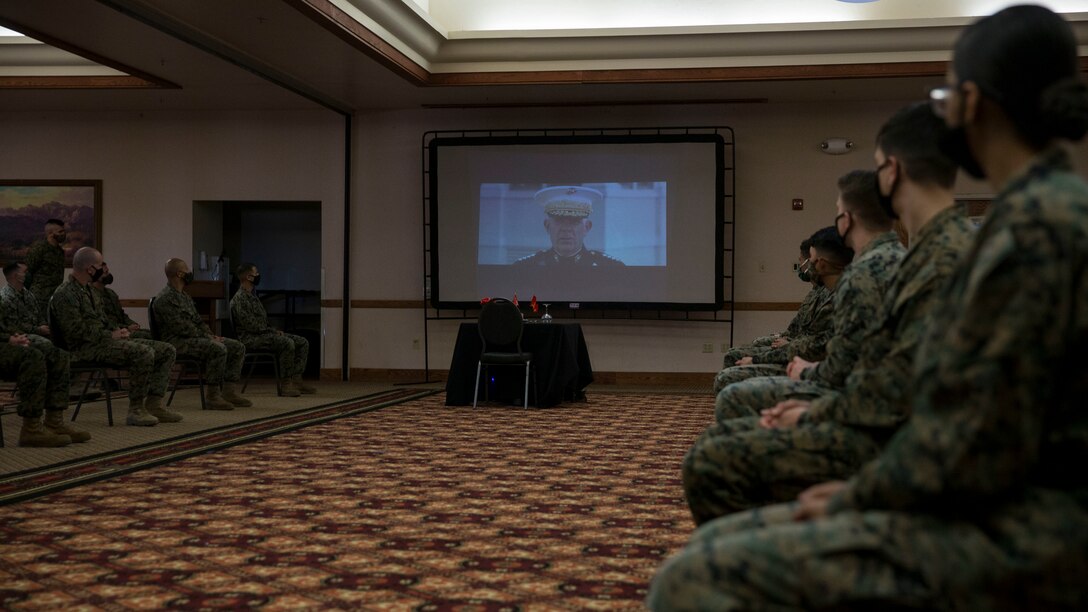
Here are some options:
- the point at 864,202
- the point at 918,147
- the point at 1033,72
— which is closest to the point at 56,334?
the point at 864,202

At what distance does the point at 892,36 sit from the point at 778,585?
8.45m

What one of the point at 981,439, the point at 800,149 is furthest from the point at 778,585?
the point at 800,149

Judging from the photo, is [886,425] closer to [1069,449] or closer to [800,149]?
[1069,449]

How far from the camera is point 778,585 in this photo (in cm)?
125

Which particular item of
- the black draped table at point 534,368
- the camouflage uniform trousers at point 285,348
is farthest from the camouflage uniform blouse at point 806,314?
the camouflage uniform trousers at point 285,348

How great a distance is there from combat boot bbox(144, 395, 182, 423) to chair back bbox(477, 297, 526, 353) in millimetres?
2438

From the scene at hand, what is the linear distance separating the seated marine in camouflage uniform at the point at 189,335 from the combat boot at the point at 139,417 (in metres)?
0.98

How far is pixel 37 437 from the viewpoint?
5.85 m

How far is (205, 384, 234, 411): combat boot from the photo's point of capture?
26.5 ft

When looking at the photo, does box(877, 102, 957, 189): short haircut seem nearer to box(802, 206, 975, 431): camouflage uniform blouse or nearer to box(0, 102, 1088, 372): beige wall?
box(802, 206, 975, 431): camouflage uniform blouse

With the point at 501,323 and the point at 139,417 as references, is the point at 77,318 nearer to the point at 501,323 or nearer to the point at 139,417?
the point at 139,417

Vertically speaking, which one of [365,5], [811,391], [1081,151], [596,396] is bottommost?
[596,396]

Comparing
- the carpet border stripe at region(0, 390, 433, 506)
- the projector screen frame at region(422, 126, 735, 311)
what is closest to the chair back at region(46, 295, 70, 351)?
the carpet border stripe at region(0, 390, 433, 506)

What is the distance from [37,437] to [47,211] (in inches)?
260
